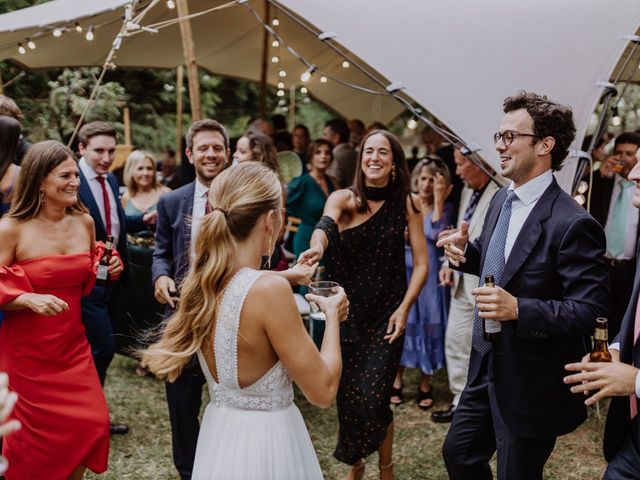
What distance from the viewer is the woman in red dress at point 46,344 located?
10.7 feet

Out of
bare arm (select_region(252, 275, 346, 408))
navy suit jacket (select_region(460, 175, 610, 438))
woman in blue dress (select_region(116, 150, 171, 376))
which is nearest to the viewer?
bare arm (select_region(252, 275, 346, 408))

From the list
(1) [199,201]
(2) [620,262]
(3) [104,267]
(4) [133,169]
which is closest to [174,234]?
(1) [199,201]

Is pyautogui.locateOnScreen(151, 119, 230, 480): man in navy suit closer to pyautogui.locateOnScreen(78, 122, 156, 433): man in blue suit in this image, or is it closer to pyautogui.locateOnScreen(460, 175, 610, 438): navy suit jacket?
pyautogui.locateOnScreen(78, 122, 156, 433): man in blue suit

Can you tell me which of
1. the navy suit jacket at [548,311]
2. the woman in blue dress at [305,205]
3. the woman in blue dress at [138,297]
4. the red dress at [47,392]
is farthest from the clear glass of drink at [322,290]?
the woman in blue dress at [305,205]

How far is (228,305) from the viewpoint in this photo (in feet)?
7.08

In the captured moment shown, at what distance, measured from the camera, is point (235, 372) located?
2.20 metres

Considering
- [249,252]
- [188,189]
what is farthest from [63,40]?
[249,252]

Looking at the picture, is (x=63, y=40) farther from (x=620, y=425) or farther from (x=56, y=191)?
(x=620, y=425)

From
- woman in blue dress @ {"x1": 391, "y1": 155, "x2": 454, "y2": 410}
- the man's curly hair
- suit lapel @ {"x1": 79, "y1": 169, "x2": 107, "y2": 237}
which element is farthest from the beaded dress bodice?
woman in blue dress @ {"x1": 391, "y1": 155, "x2": 454, "y2": 410}

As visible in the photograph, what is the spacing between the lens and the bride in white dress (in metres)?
2.12

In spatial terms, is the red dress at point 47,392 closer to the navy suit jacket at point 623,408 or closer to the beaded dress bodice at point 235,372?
the beaded dress bodice at point 235,372

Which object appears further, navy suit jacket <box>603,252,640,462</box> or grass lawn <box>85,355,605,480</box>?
grass lawn <box>85,355,605,480</box>

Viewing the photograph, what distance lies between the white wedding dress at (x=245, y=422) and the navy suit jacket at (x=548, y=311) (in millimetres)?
894

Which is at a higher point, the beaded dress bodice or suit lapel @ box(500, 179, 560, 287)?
suit lapel @ box(500, 179, 560, 287)
